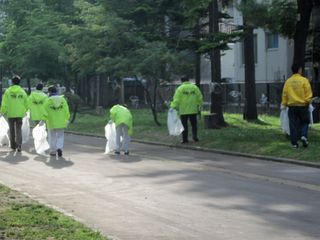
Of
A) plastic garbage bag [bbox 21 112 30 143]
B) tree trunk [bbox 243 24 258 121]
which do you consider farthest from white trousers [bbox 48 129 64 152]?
tree trunk [bbox 243 24 258 121]

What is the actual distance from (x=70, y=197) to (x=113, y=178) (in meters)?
2.15

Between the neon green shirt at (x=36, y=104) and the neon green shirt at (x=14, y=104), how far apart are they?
4.78 ft

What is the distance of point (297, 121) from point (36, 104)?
7.77 meters

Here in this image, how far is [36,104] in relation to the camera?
1947cm

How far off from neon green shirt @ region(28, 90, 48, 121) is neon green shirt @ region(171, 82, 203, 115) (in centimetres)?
388

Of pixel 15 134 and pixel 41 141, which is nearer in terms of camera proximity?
pixel 41 141

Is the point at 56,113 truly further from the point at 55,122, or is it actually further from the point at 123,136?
the point at 123,136

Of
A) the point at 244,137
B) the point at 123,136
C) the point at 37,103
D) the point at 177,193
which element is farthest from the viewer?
the point at 37,103

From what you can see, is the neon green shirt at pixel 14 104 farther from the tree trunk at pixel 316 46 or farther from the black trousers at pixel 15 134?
the tree trunk at pixel 316 46

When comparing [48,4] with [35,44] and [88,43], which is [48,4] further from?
[88,43]

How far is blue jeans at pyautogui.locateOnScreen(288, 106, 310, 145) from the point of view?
15.8 meters

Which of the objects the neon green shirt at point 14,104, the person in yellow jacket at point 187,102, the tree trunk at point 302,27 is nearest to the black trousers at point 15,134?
the neon green shirt at point 14,104

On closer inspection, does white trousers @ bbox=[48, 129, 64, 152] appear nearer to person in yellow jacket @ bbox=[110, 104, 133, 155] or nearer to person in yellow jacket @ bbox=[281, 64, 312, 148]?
person in yellow jacket @ bbox=[110, 104, 133, 155]

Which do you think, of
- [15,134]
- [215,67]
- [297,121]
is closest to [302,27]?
[297,121]
